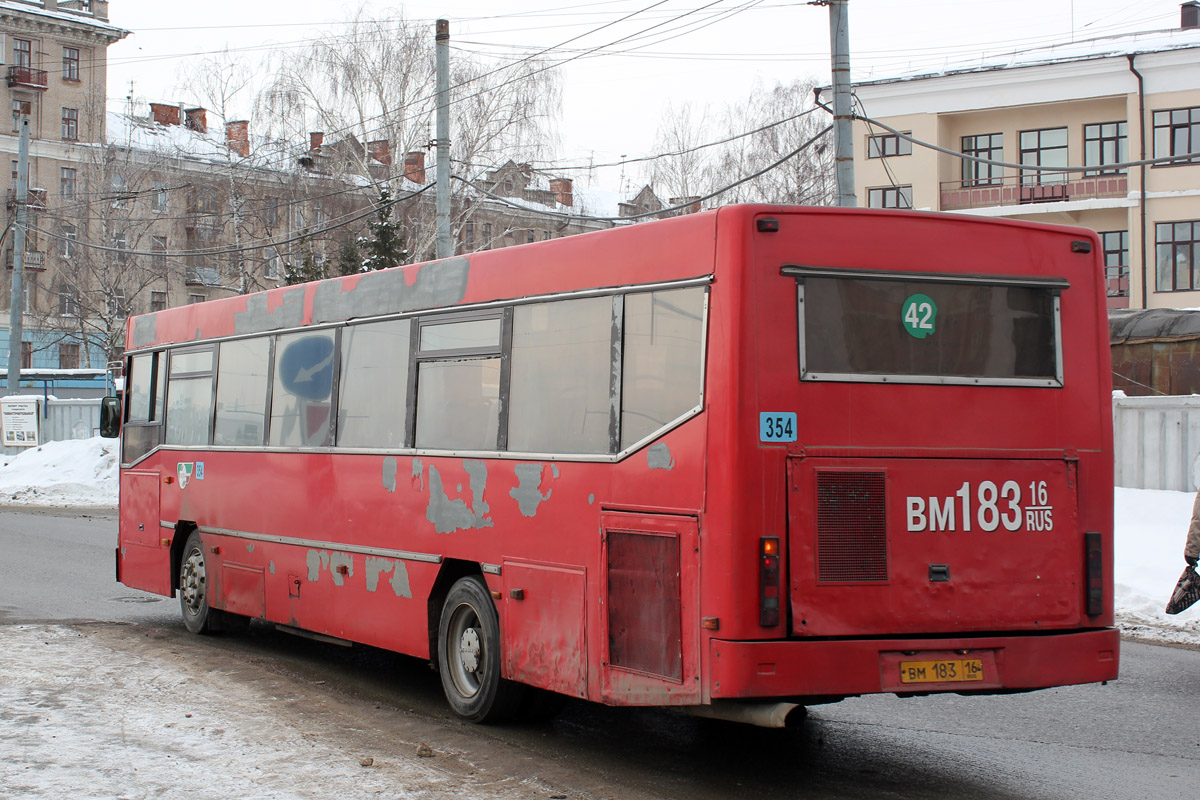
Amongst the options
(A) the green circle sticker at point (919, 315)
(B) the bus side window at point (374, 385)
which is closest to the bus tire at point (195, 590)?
(B) the bus side window at point (374, 385)

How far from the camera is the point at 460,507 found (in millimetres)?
8125

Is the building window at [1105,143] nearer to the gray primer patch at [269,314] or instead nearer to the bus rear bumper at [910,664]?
the gray primer patch at [269,314]

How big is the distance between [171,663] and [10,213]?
210ft

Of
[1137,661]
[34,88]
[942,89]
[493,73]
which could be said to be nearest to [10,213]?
[34,88]

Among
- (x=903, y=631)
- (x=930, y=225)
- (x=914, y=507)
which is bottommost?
(x=903, y=631)

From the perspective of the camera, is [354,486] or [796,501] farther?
[354,486]

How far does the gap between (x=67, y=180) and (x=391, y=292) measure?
69.2 m

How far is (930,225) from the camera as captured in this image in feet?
21.8

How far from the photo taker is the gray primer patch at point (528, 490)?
7.43 metres

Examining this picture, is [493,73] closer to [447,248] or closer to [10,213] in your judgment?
[447,248]

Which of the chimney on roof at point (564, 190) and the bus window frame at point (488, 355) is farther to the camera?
the chimney on roof at point (564, 190)

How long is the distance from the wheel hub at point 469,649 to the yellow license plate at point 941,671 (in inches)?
109

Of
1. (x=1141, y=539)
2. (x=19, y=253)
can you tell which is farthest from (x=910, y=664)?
(x=19, y=253)

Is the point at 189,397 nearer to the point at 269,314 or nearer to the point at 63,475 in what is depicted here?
the point at 269,314
